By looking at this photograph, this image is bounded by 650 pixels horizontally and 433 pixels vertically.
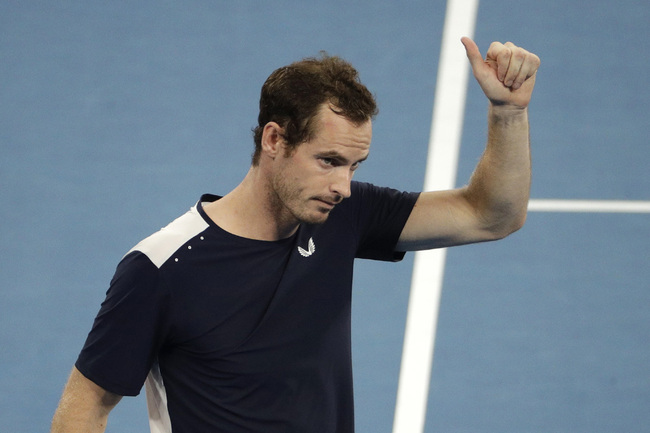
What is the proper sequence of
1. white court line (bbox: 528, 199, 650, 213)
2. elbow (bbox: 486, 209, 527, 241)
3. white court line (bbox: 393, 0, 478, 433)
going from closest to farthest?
elbow (bbox: 486, 209, 527, 241) → white court line (bbox: 393, 0, 478, 433) → white court line (bbox: 528, 199, 650, 213)

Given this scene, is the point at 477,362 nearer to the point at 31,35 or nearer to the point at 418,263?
the point at 418,263

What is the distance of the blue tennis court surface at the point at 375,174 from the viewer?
16.7ft

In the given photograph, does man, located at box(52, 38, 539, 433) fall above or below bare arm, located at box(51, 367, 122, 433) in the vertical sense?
above

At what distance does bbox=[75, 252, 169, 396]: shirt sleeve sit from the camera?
2701 millimetres

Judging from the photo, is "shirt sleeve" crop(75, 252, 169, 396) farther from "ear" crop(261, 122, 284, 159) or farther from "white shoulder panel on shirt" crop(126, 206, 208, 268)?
"ear" crop(261, 122, 284, 159)

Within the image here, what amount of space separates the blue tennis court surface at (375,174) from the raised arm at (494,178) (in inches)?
77.5

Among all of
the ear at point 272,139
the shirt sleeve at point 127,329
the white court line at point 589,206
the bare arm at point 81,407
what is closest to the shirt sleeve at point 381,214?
the ear at point 272,139

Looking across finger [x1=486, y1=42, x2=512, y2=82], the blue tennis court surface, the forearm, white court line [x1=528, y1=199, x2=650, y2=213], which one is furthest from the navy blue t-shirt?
white court line [x1=528, y1=199, x2=650, y2=213]

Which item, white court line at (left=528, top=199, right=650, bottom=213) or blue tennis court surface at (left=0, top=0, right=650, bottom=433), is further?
white court line at (left=528, top=199, right=650, bottom=213)

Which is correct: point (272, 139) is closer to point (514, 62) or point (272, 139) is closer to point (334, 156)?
point (334, 156)

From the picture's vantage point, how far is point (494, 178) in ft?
9.79

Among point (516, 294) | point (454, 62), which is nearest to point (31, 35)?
point (454, 62)

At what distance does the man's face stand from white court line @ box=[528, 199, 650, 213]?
3159 mm

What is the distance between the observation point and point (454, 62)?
6.25 m
